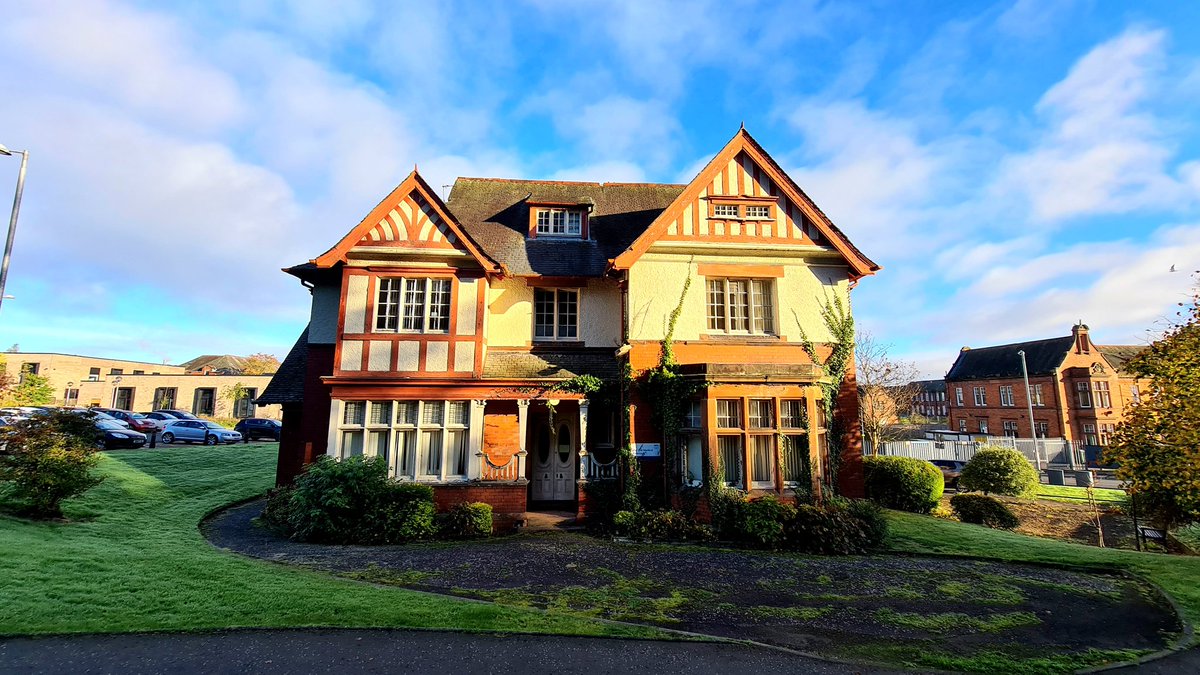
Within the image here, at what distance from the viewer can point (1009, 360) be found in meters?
51.1

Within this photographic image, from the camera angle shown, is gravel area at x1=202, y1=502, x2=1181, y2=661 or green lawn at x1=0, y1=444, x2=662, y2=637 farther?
gravel area at x1=202, y1=502, x2=1181, y2=661

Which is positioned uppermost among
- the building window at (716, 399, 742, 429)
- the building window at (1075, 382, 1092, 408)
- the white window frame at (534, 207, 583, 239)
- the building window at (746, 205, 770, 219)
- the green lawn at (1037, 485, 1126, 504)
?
the white window frame at (534, 207, 583, 239)

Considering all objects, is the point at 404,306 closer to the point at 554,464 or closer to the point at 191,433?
the point at 554,464

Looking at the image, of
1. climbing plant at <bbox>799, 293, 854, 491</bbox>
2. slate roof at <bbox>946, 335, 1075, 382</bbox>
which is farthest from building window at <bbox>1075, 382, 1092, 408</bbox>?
climbing plant at <bbox>799, 293, 854, 491</bbox>

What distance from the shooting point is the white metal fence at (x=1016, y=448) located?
106ft

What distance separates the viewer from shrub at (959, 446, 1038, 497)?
63.3 feet

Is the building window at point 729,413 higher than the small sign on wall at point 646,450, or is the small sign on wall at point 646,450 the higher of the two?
the building window at point 729,413

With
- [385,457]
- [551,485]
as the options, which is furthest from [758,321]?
[385,457]

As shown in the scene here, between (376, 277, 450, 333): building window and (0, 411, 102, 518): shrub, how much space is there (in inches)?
286

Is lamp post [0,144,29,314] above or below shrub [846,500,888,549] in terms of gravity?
above

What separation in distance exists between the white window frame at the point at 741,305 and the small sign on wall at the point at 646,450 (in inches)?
143

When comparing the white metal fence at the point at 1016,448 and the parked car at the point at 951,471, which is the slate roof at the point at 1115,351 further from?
the parked car at the point at 951,471

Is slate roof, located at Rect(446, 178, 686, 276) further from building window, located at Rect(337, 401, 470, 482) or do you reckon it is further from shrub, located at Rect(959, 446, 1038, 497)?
shrub, located at Rect(959, 446, 1038, 497)

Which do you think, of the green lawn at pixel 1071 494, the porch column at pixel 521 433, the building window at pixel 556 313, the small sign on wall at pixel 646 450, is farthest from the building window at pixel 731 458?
the green lawn at pixel 1071 494
